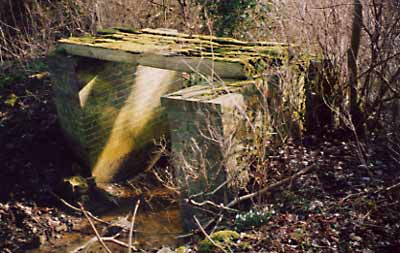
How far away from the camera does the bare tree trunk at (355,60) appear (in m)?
6.06

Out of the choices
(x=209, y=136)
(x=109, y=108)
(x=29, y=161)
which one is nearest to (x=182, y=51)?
(x=209, y=136)

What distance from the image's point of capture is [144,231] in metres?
7.50

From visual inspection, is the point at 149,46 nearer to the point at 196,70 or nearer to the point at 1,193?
the point at 196,70

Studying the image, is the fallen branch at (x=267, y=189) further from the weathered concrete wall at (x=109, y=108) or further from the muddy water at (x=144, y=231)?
the weathered concrete wall at (x=109, y=108)

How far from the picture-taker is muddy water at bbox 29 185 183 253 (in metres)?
7.06

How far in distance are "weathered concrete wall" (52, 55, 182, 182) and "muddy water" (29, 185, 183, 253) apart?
1.14m

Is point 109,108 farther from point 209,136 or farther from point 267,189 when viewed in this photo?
point 267,189

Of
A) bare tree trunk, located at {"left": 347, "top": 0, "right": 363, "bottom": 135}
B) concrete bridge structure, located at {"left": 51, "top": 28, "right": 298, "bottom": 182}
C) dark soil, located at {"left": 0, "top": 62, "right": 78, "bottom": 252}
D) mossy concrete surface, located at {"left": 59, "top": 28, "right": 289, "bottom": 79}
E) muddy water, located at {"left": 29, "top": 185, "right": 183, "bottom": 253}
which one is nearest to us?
bare tree trunk, located at {"left": 347, "top": 0, "right": 363, "bottom": 135}

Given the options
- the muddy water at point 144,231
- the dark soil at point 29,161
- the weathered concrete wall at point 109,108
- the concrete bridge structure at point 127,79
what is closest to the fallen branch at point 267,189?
the concrete bridge structure at point 127,79

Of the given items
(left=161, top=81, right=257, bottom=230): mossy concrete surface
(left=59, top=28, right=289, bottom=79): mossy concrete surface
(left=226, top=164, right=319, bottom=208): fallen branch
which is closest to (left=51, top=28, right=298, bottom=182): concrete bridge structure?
(left=59, top=28, right=289, bottom=79): mossy concrete surface

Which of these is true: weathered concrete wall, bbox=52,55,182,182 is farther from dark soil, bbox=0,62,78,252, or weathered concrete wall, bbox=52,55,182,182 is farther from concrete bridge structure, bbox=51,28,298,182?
dark soil, bbox=0,62,78,252

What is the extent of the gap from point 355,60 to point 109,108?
432 centimetres

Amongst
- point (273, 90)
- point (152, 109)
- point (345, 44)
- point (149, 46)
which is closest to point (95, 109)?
point (152, 109)

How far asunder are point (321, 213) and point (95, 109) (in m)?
4.68
